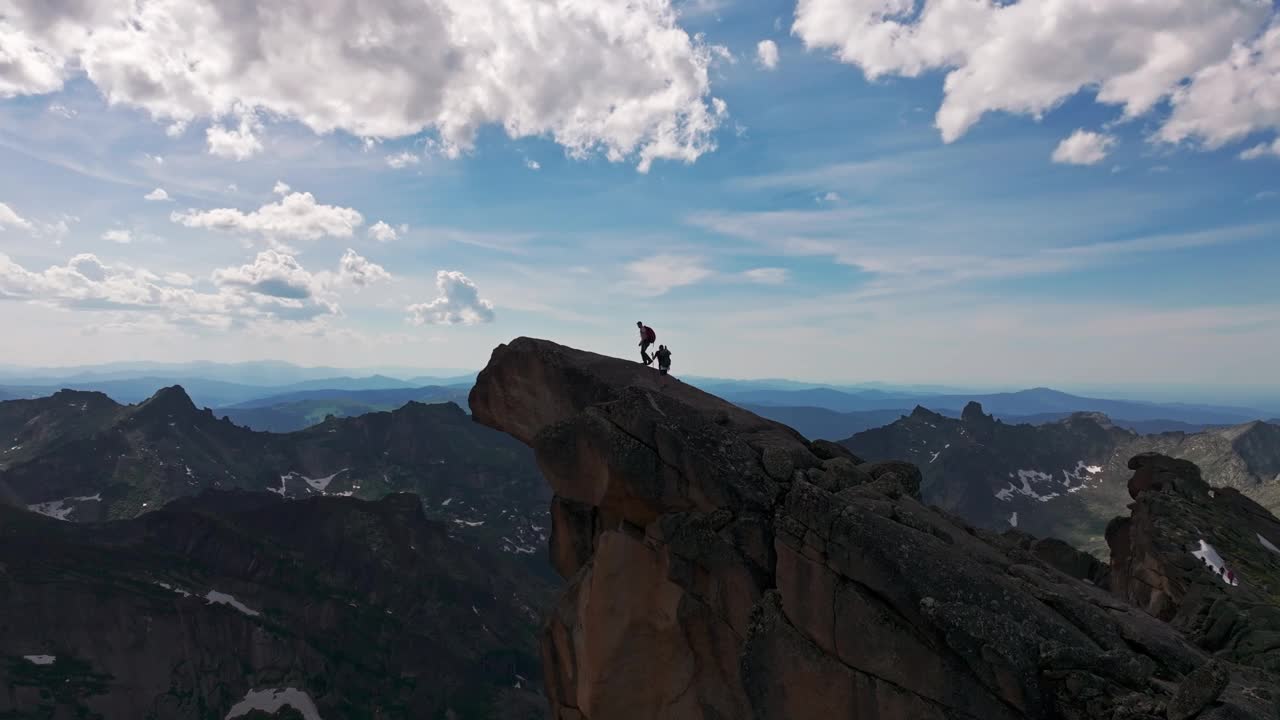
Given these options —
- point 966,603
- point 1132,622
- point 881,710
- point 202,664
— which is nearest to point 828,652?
point 881,710

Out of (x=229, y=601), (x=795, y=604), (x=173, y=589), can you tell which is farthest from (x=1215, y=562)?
(x=173, y=589)

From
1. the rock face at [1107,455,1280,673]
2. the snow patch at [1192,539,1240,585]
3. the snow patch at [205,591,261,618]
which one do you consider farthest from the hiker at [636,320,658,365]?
the snow patch at [205,591,261,618]

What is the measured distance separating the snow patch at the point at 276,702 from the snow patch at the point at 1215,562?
183569 mm

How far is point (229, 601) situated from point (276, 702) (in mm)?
39504

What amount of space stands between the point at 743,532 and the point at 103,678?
193232 mm

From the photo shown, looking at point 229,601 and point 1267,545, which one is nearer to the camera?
point 1267,545

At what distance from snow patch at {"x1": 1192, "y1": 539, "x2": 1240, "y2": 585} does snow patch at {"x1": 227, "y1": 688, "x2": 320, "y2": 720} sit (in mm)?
183569

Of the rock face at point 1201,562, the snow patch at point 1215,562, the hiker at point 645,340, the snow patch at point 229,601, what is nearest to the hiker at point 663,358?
the hiker at point 645,340

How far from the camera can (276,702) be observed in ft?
532

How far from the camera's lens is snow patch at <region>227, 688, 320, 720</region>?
159 metres

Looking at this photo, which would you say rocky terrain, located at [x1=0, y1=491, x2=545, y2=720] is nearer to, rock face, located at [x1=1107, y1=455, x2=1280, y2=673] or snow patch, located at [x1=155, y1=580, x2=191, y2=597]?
snow patch, located at [x1=155, y1=580, x2=191, y2=597]

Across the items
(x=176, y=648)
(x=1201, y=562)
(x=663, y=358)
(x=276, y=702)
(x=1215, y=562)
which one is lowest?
(x=276, y=702)

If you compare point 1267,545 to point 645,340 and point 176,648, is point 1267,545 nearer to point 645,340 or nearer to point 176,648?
point 645,340

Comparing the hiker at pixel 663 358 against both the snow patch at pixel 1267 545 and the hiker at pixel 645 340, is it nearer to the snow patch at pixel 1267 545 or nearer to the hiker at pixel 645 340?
the hiker at pixel 645 340
